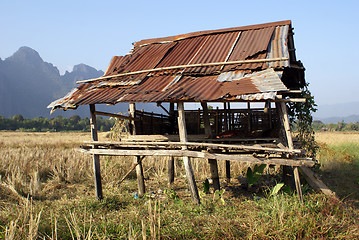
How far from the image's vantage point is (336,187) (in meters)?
9.95

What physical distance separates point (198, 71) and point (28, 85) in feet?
615

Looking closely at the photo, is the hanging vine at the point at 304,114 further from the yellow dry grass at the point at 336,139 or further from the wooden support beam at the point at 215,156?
the yellow dry grass at the point at 336,139

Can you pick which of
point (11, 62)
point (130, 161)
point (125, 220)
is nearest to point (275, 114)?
point (125, 220)

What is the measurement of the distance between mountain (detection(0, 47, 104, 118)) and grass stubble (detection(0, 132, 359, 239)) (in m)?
155

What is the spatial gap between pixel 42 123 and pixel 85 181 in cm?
6750

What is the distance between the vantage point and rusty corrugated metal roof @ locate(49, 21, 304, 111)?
6812mm

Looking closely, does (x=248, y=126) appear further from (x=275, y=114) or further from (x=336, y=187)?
(x=336, y=187)

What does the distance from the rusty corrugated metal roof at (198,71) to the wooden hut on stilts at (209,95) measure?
25mm

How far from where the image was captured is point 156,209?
282 inches

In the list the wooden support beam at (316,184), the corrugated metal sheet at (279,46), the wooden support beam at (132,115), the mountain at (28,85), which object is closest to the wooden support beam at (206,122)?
the corrugated metal sheet at (279,46)

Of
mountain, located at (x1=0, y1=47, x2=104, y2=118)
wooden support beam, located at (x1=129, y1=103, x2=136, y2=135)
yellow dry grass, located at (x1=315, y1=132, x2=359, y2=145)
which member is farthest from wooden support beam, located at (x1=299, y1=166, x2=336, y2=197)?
mountain, located at (x1=0, y1=47, x2=104, y2=118)

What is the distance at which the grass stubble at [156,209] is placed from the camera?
5.26m

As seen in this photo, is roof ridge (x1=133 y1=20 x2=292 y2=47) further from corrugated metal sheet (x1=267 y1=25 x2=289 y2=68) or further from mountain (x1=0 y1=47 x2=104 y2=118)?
mountain (x1=0 y1=47 x2=104 y2=118)

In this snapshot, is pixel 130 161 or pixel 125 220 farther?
pixel 130 161
